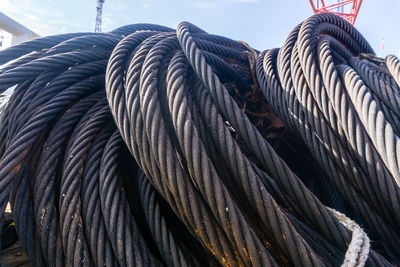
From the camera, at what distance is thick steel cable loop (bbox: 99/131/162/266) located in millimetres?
596

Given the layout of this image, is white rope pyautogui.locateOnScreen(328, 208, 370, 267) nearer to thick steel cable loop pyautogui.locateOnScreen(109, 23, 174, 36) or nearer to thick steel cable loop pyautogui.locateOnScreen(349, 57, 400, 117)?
thick steel cable loop pyautogui.locateOnScreen(349, 57, 400, 117)

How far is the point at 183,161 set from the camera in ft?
2.05

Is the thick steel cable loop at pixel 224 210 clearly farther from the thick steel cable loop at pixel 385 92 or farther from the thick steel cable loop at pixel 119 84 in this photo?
the thick steel cable loop at pixel 385 92

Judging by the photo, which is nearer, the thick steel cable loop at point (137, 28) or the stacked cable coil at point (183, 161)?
the stacked cable coil at point (183, 161)

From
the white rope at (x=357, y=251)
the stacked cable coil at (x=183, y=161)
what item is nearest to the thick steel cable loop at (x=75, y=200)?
the stacked cable coil at (x=183, y=161)

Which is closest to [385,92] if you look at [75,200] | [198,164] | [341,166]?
[341,166]

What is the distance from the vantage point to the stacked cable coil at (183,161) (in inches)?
22.0

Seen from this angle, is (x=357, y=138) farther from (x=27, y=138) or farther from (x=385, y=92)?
(x=27, y=138)

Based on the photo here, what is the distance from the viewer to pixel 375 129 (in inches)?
27.5

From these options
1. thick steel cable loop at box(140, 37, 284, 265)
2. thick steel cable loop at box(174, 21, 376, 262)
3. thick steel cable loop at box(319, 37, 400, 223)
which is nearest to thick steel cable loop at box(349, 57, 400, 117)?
thick steel cable loop at box(319, 37, 400, 223)

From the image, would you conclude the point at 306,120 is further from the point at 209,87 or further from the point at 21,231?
the point at 21,231

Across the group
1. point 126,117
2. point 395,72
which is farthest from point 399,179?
point 126,117

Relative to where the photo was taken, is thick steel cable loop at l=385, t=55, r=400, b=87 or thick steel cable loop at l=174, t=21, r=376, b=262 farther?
thick steel cable loop at l=385, t=55, r=400, b=87

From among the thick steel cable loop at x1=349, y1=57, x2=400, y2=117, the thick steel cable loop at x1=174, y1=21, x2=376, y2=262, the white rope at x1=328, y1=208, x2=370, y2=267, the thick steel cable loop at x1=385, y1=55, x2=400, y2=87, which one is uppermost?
the thick steel cable loop at x1=385, y1=55, x2=400, y2=87
